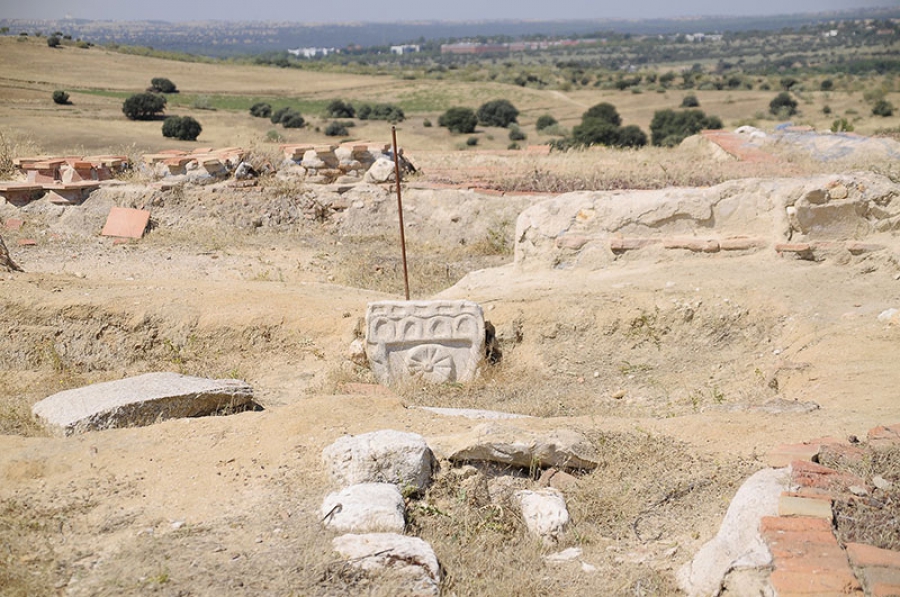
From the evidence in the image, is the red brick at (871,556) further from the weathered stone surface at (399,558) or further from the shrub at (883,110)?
the shrub at (883,110)

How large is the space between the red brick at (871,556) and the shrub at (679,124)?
26.9m

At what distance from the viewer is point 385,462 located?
4.60 m

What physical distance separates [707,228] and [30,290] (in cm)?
634

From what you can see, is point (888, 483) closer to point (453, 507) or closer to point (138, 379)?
point (453, 507)

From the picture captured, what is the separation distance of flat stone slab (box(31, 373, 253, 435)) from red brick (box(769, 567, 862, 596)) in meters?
3.87

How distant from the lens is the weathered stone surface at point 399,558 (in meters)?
3.84

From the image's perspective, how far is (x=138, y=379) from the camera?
6.25 m

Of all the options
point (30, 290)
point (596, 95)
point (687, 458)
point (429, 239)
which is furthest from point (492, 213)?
A: point (596, 95)

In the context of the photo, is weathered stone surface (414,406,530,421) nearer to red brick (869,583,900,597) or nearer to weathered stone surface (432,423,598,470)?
weathered stone surface (432,423,598,470)

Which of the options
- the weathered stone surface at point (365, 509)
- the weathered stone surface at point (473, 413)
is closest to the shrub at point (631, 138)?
the weathered stone surface at point (473, 413)

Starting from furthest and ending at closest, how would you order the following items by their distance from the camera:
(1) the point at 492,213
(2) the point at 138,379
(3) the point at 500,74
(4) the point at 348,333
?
(3) the point at 500,74 → (1) the point at 492,213 → (4) the point at 348,333 → (2) the point at 138,379

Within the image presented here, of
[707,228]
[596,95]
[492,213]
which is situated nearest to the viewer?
[707,228]

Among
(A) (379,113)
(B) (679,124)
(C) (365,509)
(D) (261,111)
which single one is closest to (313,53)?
(A) (379,113)

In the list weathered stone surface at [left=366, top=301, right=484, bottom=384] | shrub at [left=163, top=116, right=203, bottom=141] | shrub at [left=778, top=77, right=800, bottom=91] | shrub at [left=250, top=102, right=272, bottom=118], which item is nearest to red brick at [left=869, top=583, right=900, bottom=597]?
weathered stone surface at [left=366, top=301, right=484, bottom=384]
